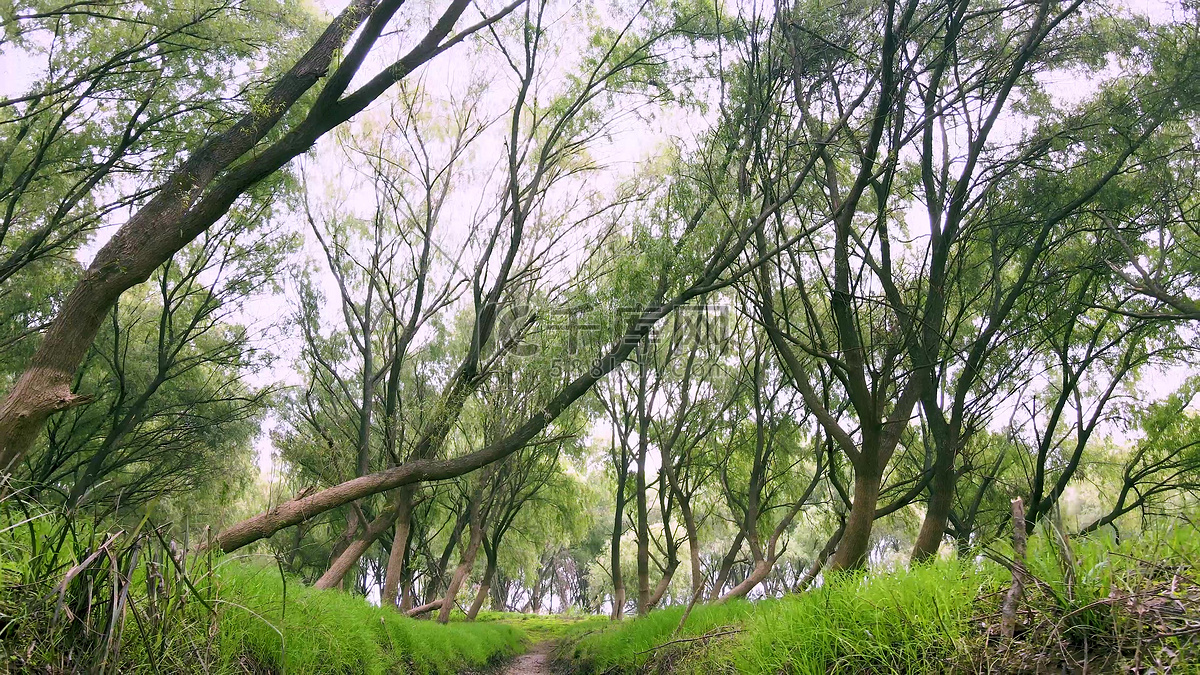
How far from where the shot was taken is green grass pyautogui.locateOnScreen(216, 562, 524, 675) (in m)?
3.61

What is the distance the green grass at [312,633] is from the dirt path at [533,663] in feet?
9.37

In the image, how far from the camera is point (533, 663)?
45.5ft

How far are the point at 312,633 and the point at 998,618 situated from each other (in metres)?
4.65

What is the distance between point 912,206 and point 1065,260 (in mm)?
1971

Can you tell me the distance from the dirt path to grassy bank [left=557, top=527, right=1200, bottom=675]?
940 cm

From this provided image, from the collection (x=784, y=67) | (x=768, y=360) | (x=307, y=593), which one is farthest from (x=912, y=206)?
(x=307, y=593)

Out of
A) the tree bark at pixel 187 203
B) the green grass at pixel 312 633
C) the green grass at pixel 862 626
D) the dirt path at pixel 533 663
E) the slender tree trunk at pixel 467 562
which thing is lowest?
the dirt path at pixel 533 663

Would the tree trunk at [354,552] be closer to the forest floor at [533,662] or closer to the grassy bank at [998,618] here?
the forest floor at [533,662]

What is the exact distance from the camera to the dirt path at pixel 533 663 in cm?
1240

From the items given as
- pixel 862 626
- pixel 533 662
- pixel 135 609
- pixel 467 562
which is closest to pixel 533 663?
pixel 533 662

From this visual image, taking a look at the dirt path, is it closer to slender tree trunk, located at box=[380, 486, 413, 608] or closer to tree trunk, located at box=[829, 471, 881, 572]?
slender tree trunk, located at box=[380, 486, 413, 608]

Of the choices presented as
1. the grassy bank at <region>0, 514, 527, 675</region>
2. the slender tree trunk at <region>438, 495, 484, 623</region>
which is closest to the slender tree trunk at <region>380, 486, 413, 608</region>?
the slender tree trunk at <region>438, 495, 484, 623</region>

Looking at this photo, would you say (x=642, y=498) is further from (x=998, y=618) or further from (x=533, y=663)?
(x=998, y=618)

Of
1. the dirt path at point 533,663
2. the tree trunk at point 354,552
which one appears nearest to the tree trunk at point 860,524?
the tree trunk at point 354,552
